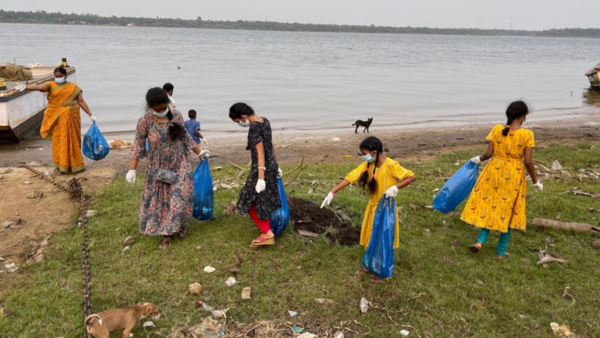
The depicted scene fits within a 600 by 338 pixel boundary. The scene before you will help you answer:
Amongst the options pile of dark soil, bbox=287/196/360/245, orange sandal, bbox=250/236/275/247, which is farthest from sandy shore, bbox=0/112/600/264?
pile of dark soil, bbox=287/196/360/245

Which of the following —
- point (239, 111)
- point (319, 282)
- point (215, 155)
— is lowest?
point (215, 155)

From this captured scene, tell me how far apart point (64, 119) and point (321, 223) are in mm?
5042

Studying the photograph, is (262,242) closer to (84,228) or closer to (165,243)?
(165,243)

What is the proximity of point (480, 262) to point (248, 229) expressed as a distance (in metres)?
2.78

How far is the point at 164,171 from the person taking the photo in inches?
207

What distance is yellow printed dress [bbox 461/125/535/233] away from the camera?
504cm

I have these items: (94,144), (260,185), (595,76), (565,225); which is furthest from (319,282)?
(595,76)

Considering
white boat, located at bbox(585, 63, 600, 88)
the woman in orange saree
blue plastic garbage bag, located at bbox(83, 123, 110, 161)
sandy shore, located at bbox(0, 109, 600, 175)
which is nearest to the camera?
the woman in orange saree

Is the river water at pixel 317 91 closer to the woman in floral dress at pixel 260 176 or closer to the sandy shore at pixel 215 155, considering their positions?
the sandy shore at pixel 215 155

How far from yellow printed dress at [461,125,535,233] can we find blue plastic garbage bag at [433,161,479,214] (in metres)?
0.68

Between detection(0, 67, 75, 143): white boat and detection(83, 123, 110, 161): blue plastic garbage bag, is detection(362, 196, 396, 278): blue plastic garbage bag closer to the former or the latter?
detection(83, 123, 110, 161): blue plastic garbage bag

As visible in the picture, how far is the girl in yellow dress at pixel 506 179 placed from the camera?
498cm

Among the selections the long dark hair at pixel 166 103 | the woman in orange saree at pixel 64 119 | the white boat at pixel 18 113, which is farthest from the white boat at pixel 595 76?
the long dark hair at pixel 166 103

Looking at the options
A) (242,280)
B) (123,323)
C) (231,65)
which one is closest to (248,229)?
(242,280)
